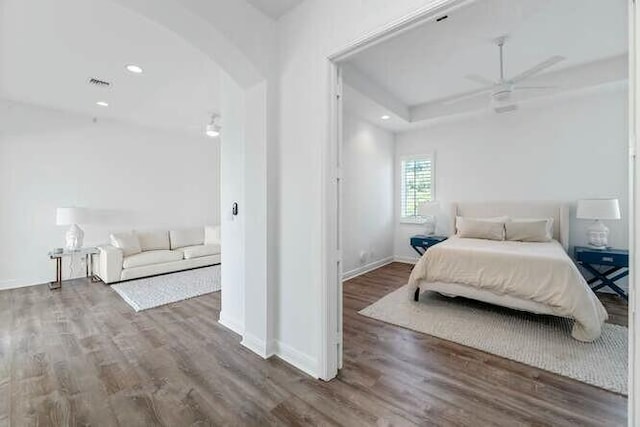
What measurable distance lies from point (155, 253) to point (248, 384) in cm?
390

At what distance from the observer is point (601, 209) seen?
3.62 m

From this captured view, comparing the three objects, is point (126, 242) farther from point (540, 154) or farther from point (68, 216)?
point (540, 154)

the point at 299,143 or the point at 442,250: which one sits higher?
the point at 299,143

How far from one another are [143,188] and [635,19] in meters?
6.45

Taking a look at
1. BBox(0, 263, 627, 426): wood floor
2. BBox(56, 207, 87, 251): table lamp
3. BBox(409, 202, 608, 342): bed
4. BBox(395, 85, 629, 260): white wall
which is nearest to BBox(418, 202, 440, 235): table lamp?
BBox(395, 85, 629, 260): white wall

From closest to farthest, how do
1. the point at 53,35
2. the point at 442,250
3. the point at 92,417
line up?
the point at 92,417 < the point at 53,35 < the point at 442,250

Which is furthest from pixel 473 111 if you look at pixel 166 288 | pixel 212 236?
pixel 166 288

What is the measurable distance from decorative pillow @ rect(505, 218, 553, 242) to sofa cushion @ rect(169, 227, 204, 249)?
5635 mm

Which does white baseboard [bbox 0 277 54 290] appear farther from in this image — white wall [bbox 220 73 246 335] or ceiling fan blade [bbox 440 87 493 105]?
ceiling fan blade [bbox 440 87 493 105]

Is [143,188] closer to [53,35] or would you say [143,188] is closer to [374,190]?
[53,35]

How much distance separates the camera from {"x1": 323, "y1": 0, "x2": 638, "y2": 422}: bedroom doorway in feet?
6.79

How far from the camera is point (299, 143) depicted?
2.17 m

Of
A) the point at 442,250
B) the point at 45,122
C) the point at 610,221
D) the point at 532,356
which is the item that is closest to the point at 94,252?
the point at 45,122

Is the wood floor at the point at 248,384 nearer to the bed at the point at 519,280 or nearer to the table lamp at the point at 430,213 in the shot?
the bed at the point at 519,280
